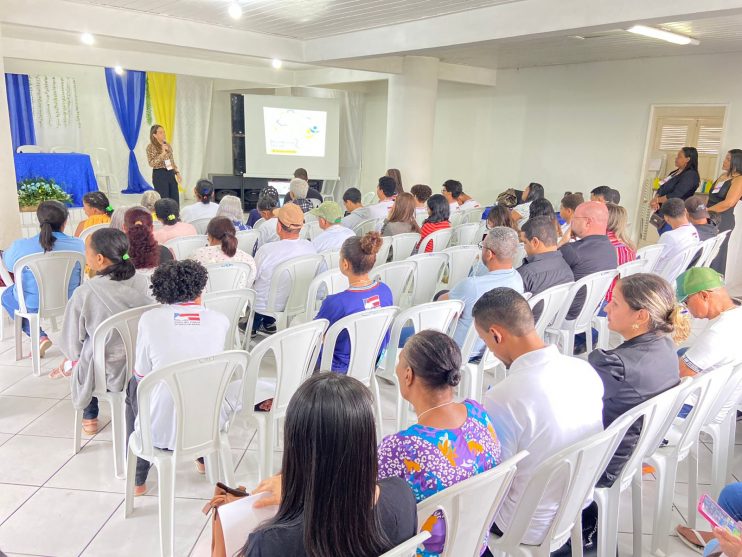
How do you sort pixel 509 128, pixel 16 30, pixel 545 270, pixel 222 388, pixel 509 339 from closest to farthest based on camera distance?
pixel 509 339
pixel 222 388
pixel 545 270
pixel 16 30
pixel 509 128

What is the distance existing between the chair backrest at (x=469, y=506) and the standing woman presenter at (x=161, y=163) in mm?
6242

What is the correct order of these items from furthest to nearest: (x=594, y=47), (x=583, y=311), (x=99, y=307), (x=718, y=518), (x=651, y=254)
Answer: (x=594, y=47) < (x=651, y=254) < (x=583, y=311) < (x=99, y=307) < (x=718, y=518)

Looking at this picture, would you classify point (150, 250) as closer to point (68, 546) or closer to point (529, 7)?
point (68, 546)

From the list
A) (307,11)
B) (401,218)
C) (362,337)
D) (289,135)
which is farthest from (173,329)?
(289,135)

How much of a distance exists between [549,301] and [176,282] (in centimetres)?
196

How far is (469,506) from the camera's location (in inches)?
49.5

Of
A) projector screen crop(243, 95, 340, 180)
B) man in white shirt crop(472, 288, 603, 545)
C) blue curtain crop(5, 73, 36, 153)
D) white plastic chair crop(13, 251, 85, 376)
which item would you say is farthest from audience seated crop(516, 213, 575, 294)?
blue curtain crop(5, 73, 36, 153)

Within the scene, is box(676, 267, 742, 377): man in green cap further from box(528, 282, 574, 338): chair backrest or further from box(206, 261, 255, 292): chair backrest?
box(206, 261, 255, 292): chair backrest

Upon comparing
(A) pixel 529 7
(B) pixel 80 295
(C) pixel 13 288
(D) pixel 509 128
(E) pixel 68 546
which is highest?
(A) pixel 529 7

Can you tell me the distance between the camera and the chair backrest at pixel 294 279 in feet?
11.4

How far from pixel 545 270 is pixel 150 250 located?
228cm

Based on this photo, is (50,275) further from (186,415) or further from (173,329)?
(186,415)

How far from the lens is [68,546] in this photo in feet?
6.77

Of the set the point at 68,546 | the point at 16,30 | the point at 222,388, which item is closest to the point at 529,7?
the point at 222,388
